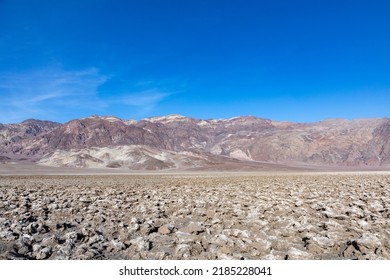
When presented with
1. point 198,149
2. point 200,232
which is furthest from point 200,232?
point 198,149

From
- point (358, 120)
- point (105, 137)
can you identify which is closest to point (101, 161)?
point (105, 137)

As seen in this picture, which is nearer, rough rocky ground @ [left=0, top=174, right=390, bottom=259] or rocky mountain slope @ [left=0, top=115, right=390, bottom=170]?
rough rocky ground @ [left=0, top=174, right=390, bottom=259]

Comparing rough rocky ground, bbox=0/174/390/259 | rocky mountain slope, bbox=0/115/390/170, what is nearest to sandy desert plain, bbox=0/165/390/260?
rough rocky ground, bbox=0/174/390/259

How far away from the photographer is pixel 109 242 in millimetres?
6027

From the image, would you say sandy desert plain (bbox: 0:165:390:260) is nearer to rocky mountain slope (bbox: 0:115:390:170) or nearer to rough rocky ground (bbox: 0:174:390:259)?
rough rocky ground (bbox: 0:174:390:259)

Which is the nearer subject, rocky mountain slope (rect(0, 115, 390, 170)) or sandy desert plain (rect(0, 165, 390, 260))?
sandy desert plain (rect(0, 165, 390, 260))

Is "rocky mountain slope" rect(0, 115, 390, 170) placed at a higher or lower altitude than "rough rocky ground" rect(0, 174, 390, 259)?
higher

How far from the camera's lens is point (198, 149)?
16375 centimetres

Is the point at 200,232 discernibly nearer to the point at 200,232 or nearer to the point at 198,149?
the point at 200,232

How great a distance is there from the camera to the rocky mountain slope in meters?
114

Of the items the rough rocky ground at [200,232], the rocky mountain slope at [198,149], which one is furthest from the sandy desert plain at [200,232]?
the rocky mountain slope at [198,149]

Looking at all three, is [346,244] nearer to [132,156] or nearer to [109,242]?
[109,242]

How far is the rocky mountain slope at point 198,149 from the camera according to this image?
11388cm

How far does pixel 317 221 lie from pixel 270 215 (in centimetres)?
118
